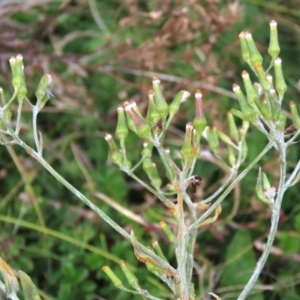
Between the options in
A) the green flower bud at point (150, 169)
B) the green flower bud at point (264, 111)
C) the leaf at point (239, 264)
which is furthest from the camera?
the leaf at point (239, 264)

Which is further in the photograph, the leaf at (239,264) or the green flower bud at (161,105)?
the leaf at (239,264)

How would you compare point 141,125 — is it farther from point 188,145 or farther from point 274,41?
point 274,41

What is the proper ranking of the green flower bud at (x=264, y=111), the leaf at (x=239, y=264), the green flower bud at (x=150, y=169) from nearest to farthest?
the green flower bud at (x=264, y=111)
the green flower bud at (x=150, y=169)
the leaf at (x=239, y=264)

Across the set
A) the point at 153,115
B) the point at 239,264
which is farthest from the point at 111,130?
the point at 153,115

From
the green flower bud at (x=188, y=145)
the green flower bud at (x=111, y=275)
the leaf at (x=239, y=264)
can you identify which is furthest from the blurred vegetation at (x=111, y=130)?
the green flower bud at (x=188, y=145)

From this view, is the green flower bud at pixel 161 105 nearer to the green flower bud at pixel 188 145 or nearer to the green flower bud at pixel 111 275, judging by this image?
the green flower bud at pixel 188 145

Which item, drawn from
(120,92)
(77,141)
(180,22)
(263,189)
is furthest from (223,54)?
(263,189)

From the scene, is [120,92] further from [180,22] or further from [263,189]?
[263,189]

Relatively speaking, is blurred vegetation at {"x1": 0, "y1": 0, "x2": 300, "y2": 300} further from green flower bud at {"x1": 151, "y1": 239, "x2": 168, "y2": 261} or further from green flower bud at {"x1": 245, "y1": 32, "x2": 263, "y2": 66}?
green flower bud at {"x1": 245, "y1": 32, "x2": 263, "y2": 66}

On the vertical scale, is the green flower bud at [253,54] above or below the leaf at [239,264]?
above
